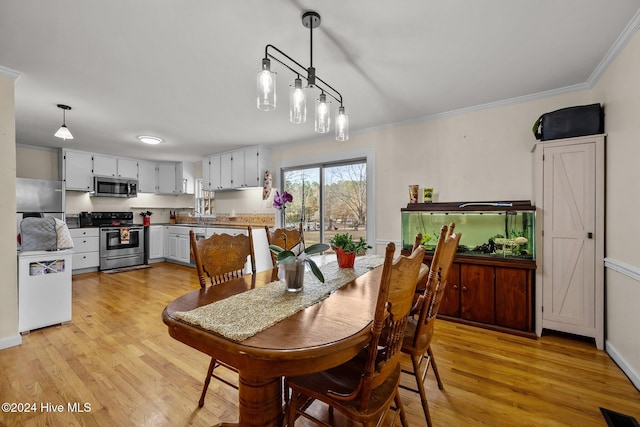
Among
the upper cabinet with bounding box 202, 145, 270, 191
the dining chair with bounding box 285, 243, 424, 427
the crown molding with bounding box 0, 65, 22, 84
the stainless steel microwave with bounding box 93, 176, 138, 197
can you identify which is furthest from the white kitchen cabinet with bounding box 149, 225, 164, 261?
the dining chair with bounding box 285, 243, 424, 427

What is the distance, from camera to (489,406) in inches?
66.8

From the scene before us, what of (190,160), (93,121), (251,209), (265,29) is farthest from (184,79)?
(190,160)

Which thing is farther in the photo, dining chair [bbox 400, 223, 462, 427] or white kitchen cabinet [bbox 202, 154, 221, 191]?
white kitchen cabinet [bbox 202, 154, 221, 191]

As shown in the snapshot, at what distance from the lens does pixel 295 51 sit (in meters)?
2.09

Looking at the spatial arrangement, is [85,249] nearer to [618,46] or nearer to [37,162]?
[37,162]

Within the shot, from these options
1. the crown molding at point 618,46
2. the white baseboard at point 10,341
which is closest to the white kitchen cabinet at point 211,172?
the white baseboard at point 10,341

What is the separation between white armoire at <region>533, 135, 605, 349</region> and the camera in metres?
2.37

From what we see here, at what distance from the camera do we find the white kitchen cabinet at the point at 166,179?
653 cm

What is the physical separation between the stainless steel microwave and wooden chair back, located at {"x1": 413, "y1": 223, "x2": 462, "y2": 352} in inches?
254

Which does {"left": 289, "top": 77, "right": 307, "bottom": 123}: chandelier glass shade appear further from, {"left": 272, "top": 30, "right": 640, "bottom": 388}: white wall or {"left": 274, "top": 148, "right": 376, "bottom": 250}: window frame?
{"left": 274, "top": 148, "right": 376, "bottom": 250}: window frame

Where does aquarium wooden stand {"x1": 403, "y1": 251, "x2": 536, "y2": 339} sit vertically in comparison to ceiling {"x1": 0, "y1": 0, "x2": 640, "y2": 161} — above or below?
below

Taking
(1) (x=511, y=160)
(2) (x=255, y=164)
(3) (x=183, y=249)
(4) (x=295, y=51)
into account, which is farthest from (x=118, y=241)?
(1) (x=511, y=160)

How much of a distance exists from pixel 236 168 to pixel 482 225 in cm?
418

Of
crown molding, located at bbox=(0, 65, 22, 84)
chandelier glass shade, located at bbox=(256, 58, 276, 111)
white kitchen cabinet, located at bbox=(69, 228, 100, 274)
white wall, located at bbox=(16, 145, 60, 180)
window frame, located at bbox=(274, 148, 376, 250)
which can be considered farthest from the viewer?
white kitchen cabinet, located at bbox=(69, 228, 100, 274)
